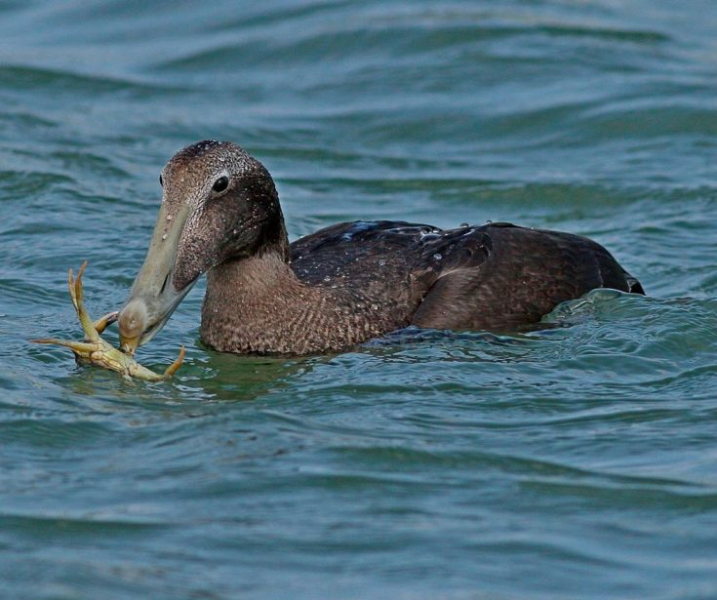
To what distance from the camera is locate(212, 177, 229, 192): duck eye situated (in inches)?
316

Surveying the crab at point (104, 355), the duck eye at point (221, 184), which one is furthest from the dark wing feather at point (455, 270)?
the crab at point (104, 355)

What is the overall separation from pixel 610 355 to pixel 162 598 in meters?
3.65

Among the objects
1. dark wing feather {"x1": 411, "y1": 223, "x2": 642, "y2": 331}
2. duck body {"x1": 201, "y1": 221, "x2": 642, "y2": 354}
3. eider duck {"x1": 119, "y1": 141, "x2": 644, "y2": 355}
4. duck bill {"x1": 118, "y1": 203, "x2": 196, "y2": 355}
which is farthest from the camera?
dark wing feather {"x1": 411, "y1": 223, "x2": 642, "y2": 331}

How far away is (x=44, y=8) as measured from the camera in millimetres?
18078

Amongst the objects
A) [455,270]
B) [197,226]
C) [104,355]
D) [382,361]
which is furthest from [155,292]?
[455,270]

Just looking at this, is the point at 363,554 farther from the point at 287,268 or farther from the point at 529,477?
the point at 287,268

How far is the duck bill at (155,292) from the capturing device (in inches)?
293

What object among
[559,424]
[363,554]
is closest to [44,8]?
[559,424]

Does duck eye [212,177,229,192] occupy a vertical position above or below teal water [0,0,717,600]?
above

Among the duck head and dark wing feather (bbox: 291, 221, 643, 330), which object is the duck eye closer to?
the duck head

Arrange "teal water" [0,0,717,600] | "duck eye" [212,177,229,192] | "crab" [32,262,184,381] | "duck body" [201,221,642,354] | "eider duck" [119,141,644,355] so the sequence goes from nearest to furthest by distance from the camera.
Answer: "teal water" [0,0,717,600]
"crab" [32,262,184,381]
"eider duck" [119,141,644,355]
"duck eye" [212,177,229,192]
"duck body" [201,221,642,354]

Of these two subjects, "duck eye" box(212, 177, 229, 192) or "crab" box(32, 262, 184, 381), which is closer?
"crab" box(32, 262, 184, 381)

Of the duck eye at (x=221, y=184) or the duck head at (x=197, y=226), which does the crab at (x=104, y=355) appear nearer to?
the duck head at (x=197, y=226)

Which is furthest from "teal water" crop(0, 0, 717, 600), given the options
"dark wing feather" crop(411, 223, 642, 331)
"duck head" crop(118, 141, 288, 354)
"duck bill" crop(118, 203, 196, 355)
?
"duck head" crop(118, 141, 288, 354)
